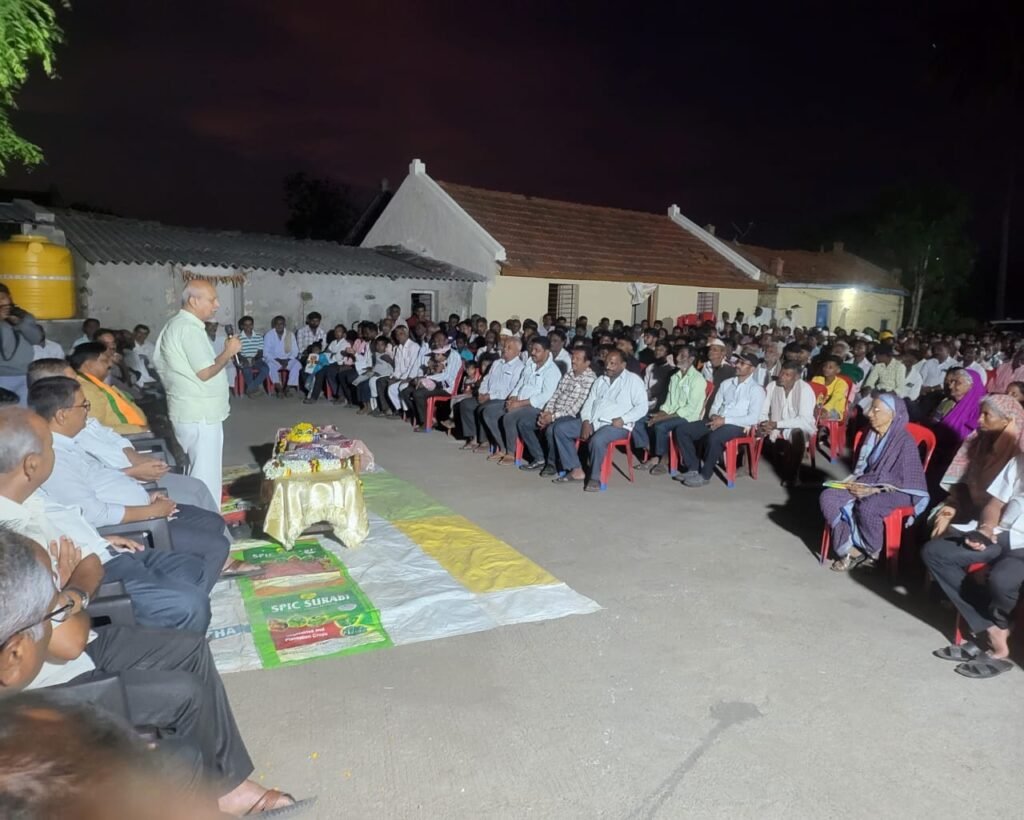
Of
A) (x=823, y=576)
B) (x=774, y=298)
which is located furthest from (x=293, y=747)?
(x=774, y=298)

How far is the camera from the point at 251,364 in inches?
505

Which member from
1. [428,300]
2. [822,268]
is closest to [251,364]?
[428,300]

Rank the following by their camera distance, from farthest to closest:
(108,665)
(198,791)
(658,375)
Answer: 1. (658,375)
2. (108,665)
3. (198,791)

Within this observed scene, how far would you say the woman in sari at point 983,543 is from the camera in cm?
351

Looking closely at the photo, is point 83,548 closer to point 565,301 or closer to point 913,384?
point 913,384

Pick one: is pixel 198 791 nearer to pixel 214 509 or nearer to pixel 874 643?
pixel 874 643

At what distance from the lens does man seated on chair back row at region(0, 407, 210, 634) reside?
2645 millimetres

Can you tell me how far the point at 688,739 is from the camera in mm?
2965

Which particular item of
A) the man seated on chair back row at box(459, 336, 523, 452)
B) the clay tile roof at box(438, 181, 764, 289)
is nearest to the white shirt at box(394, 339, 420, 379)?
the man seated on chair back row at box(459, 336, 523, 452)

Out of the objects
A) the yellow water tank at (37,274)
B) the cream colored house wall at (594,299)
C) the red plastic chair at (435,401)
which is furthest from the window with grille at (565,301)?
the yellow water tank at (37,274)

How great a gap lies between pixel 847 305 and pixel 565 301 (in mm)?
15833

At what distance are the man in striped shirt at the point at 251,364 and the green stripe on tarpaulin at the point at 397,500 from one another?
6360 millimetres

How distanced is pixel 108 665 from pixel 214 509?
7.77ft

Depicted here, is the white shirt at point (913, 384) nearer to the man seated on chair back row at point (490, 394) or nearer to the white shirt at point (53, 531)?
the man seated on chair back row at point (490, 394)
